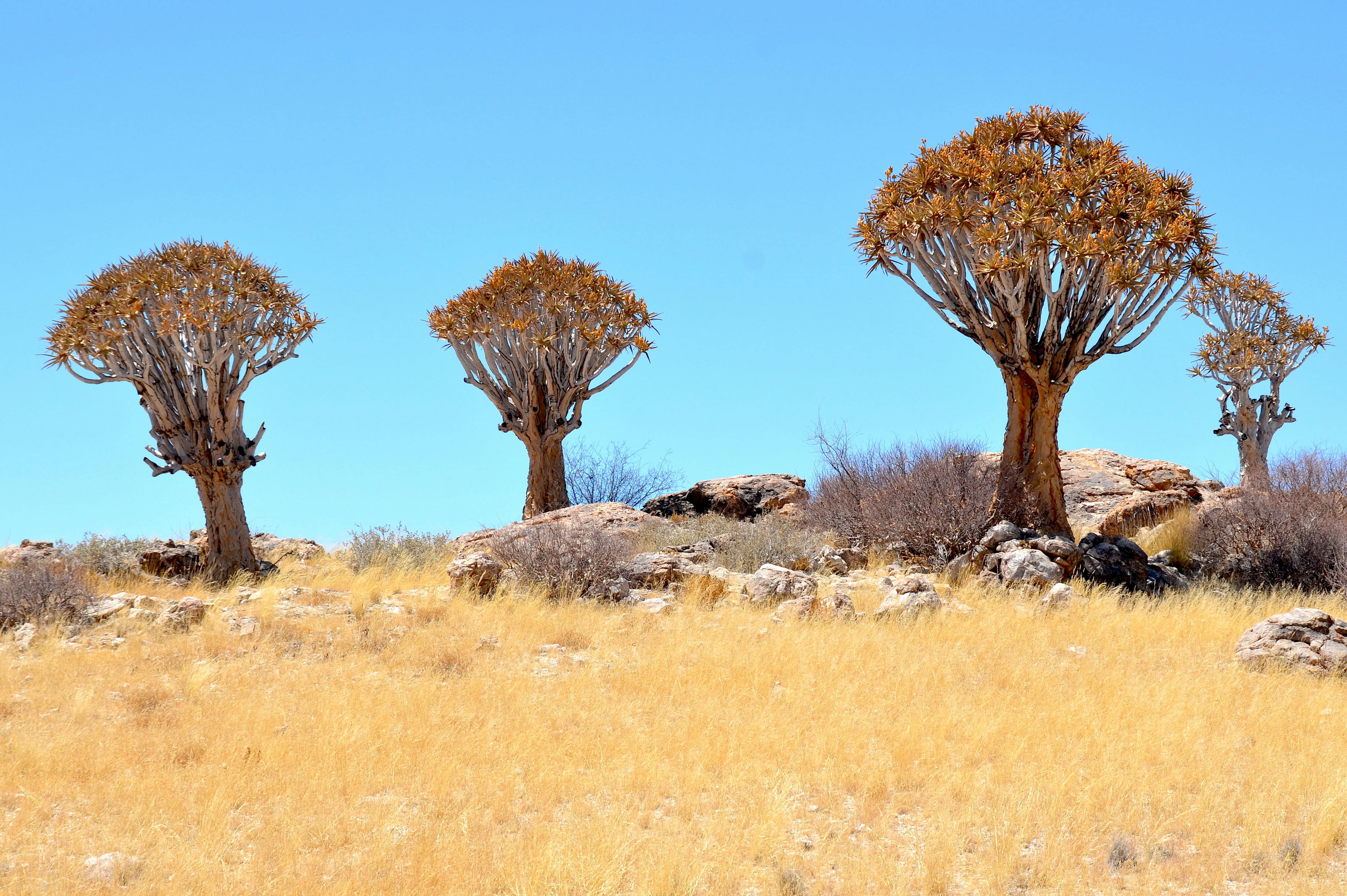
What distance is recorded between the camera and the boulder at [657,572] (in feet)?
41.0

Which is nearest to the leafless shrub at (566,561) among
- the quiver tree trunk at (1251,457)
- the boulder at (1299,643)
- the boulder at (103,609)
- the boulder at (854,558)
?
the boulder at (854,558)

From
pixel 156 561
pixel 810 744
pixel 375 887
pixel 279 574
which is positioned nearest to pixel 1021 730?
pixel 810 744

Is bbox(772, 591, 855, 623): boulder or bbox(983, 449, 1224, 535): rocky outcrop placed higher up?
bbox(983, 449, 1224, 535): rocky outcrop

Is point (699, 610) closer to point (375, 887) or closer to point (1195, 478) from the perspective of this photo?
point (375, 887)

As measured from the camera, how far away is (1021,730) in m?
7.28

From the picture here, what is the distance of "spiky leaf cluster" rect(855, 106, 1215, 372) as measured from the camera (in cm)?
1384

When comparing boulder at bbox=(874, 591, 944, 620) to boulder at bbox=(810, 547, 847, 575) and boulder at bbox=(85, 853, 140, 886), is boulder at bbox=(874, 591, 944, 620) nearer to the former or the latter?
boulder at bbox=(810, 547, 847, 575)

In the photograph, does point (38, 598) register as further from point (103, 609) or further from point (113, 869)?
point (113, 869)

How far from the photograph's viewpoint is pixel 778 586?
37.7 feet

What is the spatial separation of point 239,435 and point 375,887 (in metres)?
12.1

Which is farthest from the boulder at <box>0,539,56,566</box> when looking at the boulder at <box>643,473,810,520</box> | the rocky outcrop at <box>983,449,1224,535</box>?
the rocky outcrop at <box>983,449,1224,535</box>

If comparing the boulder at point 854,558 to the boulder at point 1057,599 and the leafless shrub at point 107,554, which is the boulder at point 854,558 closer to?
the boulder at point 1057,599

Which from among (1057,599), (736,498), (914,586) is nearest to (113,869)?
(914,586)

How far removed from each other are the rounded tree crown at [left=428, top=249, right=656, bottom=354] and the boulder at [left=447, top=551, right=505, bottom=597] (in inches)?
343
